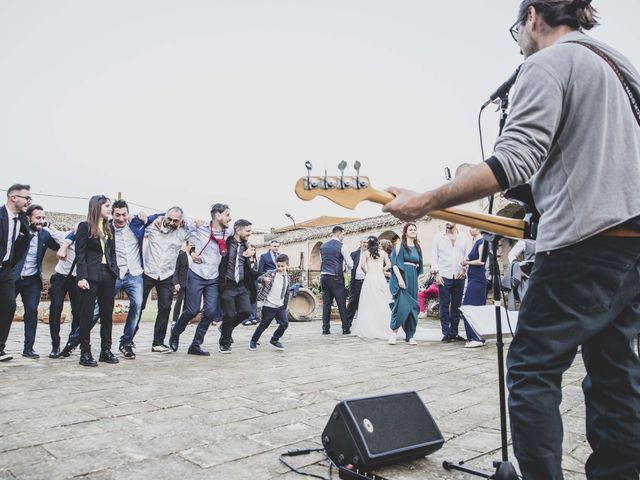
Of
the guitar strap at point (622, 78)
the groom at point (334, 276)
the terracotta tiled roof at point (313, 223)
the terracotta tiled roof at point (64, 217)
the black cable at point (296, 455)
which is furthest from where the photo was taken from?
the terracotta tiled roof at point (313, 223)

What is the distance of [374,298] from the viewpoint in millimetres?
9531

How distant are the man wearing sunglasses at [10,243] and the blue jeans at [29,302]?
1.40 feet

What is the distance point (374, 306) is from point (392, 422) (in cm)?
705

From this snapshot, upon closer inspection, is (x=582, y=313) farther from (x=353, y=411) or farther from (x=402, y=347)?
(x=402, y=347)

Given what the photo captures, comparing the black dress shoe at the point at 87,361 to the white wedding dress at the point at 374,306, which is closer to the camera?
the black dress shoe at the point at 87,361

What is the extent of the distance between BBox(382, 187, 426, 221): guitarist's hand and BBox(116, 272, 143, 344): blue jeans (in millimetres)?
5290

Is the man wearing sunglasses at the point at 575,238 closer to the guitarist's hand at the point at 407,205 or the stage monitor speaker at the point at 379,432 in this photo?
the guitarist's hand at the point at 407,205

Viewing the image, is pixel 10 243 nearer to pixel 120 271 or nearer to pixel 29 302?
pixel 29 302

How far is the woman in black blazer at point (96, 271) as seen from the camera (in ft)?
18.2

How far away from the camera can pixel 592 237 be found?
5.44ft

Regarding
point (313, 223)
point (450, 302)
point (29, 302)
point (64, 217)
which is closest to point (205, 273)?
point (29, 302)

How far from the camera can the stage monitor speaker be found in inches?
88.7

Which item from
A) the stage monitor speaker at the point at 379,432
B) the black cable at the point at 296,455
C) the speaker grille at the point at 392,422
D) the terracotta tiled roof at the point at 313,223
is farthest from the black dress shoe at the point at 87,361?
the terracotta tiled roof at the point at 313,223

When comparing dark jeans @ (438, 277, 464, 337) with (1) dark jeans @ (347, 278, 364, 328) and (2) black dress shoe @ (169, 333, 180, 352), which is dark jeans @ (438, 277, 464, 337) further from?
(2) black dress shoe @ (169, 333, 180, 352)
